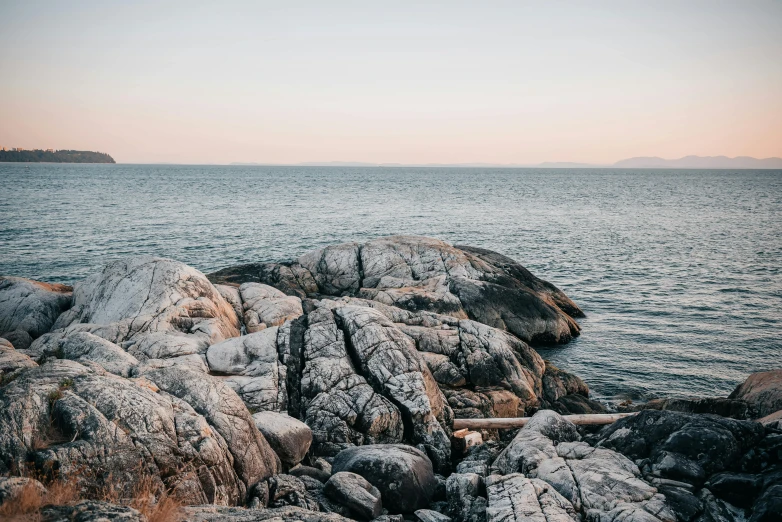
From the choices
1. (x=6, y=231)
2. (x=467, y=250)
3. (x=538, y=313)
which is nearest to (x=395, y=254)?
(x=467, y=250)

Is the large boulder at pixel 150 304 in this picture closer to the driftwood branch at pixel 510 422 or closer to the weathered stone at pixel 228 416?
the weathered stone at pixel 228 416

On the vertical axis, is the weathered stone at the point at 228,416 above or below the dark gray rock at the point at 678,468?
above

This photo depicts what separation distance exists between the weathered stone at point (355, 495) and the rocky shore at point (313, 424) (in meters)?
0.04

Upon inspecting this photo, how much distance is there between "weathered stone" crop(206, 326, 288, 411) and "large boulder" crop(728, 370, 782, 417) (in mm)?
14838

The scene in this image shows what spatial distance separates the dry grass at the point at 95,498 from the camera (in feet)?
18.6

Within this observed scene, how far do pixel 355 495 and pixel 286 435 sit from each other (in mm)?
2531

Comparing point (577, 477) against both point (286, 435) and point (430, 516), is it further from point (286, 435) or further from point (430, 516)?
point (286, 435)

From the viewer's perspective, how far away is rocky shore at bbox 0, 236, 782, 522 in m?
7.79

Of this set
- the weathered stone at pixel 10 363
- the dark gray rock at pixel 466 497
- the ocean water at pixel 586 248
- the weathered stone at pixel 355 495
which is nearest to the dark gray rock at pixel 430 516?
the dark gray rock at pixel 466 497

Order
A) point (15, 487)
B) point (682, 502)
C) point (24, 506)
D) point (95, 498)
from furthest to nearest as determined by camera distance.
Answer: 1. point (682, 502)
2. point (95, 498)
3. point (15, 487)
4. point (24, 506)

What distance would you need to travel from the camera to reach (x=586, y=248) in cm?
5034

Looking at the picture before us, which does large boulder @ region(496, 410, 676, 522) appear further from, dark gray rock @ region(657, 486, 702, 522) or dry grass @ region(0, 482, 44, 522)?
dry grass @ region(0, 482, 44, 522)

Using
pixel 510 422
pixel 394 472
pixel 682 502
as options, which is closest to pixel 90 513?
pixel 394 472

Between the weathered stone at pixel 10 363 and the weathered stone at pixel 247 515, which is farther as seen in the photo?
the weathered stone at pixel 10 363
